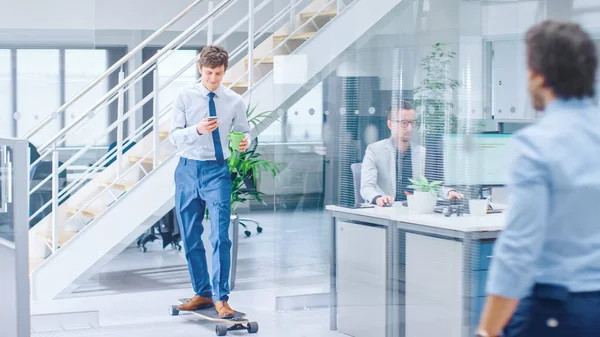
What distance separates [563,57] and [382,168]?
6.57ft

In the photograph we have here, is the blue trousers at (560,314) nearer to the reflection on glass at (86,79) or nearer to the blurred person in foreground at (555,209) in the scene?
the blurred person in foreground at (555,209)

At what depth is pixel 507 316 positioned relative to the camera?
1.94 m

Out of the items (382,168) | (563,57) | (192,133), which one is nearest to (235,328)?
(192,133)

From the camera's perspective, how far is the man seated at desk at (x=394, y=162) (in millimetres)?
3715

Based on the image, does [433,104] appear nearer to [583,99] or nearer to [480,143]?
[480,143]

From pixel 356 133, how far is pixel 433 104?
0.66 meters

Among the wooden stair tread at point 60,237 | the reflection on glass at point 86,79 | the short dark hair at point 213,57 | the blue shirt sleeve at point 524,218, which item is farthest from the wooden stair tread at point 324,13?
the blue shirt sleeve at point 524,218

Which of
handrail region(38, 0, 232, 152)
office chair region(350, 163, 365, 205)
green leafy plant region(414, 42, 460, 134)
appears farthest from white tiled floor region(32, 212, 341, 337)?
green leafy plant region(414, 42, 460, 134)

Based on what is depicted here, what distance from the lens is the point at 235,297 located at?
5.90 m

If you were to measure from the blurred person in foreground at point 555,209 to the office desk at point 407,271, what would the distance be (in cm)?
120

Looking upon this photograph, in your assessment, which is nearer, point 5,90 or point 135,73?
point 135,73

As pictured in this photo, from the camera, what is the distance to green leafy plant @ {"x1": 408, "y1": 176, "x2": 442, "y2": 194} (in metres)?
3.53

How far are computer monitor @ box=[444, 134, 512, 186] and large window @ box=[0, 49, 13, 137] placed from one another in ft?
11.5

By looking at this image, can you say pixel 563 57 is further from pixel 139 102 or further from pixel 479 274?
pixel 139 102
